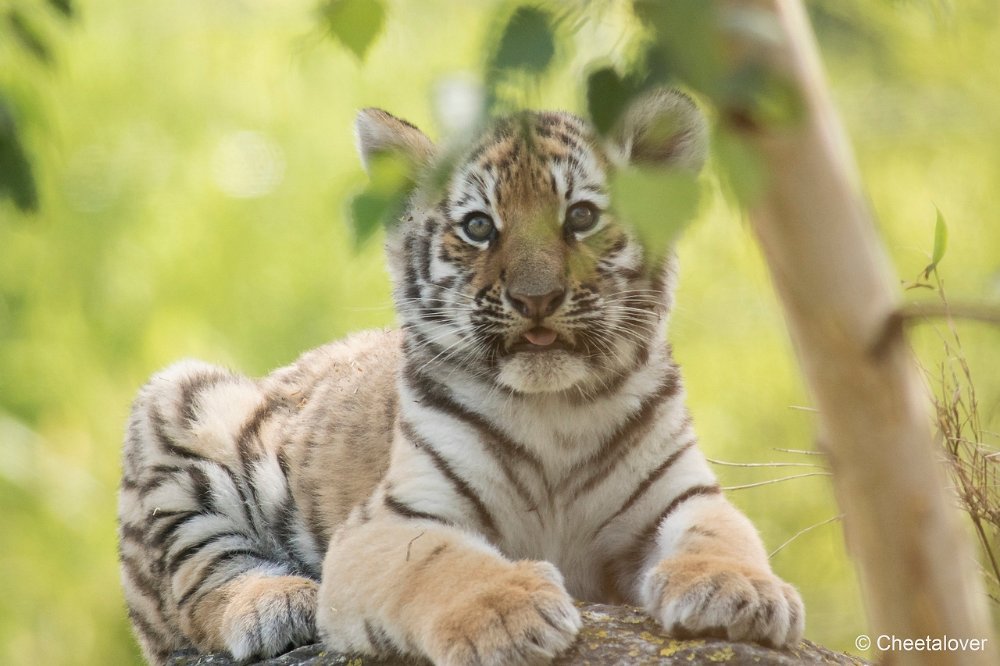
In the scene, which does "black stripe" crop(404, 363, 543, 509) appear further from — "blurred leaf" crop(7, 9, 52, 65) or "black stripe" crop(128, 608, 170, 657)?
"blurred leaf" crop(7, 9, 52, 65)

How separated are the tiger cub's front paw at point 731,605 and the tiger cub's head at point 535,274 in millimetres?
730

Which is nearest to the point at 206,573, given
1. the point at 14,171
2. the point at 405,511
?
the point at 405,511

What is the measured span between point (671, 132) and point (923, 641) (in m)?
0.91

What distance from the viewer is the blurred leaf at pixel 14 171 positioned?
150 centimetres

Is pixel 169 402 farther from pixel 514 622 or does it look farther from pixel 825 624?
pixel 825 624

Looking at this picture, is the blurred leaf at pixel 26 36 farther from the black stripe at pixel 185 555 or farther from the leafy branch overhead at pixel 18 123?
the black stripe at pixel 185 555

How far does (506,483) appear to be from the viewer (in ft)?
11.4

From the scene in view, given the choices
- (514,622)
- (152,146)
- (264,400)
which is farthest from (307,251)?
(514,622)

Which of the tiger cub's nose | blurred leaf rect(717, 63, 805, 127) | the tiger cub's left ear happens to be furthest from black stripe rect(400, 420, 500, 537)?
blurred leaf rect(717, 63, 805, 127)

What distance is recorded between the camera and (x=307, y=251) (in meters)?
11.1

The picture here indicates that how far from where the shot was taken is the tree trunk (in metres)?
1.65

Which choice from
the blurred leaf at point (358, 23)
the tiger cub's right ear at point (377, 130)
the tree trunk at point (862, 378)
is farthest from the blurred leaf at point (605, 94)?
the tiger cub's right ear at point (377, 130)

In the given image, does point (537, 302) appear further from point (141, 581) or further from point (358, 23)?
point (141, 581)

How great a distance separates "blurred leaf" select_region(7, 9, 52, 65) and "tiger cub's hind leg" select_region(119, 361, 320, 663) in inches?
102
